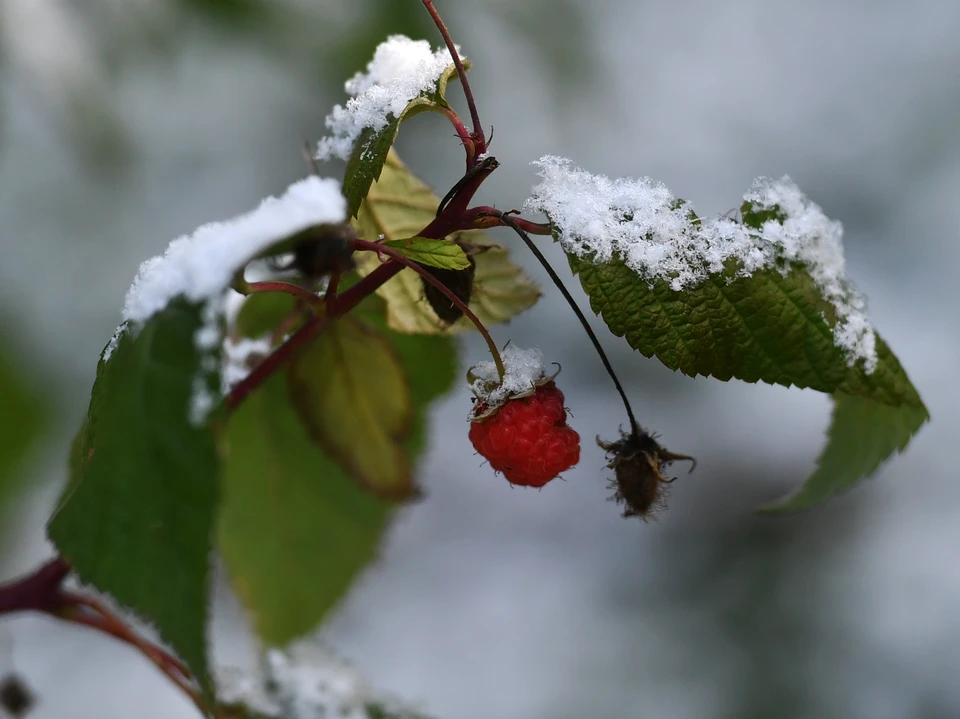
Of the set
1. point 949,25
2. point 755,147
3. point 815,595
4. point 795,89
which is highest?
point 949,25

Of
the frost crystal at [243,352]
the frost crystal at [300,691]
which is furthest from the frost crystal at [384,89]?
the frost crystal at [300,691]

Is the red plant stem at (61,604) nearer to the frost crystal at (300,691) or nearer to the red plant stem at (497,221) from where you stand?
the frost crystal at (300,691)

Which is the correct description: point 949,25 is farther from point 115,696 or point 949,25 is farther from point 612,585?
point 115,696

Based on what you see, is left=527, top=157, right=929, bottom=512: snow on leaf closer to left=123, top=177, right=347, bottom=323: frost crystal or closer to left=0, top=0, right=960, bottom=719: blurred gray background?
left=123, top=177, right=347, bottom=323: frost crystal

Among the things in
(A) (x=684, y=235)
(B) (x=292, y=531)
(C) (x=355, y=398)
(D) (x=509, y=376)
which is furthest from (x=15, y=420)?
(A) (x=684, y=235)

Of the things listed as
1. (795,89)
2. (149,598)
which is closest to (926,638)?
(795,89)

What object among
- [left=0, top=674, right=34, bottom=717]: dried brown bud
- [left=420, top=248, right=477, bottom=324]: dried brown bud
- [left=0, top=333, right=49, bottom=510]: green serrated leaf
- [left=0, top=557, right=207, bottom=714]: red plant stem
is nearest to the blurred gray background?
[left=0, top=333, right=49, bottom=510]: green serrated leaf
